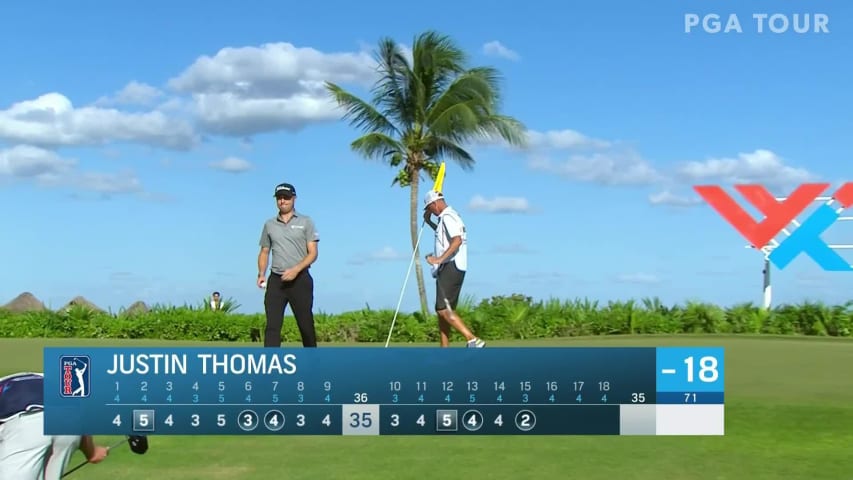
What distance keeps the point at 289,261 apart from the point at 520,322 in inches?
514

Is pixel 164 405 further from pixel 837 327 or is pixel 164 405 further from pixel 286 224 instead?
pixel 837 327

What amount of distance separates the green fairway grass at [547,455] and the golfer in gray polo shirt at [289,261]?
181 cm

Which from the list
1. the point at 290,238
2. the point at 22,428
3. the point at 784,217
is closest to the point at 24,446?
the point at 22,428

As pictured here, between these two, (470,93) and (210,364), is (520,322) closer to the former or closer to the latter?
(470,93)

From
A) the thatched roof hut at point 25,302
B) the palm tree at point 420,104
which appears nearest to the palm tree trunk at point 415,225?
the palm tree at point 420,104

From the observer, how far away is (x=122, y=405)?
17.8 ft

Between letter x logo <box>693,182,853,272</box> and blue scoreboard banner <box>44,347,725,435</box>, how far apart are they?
25.0 m

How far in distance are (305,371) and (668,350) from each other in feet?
6.62

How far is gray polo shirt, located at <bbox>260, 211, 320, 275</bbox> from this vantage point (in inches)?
420

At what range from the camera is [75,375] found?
211 inches

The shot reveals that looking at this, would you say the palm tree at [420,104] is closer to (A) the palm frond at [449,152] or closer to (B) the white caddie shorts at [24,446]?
(A) the palm frond at [449,152]

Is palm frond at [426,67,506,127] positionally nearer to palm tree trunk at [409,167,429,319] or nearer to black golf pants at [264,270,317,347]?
palm tree trunk at [409,167,429,319]

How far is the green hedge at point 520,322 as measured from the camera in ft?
76.5

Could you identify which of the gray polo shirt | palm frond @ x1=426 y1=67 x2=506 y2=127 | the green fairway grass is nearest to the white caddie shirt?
the gray polo shirt
